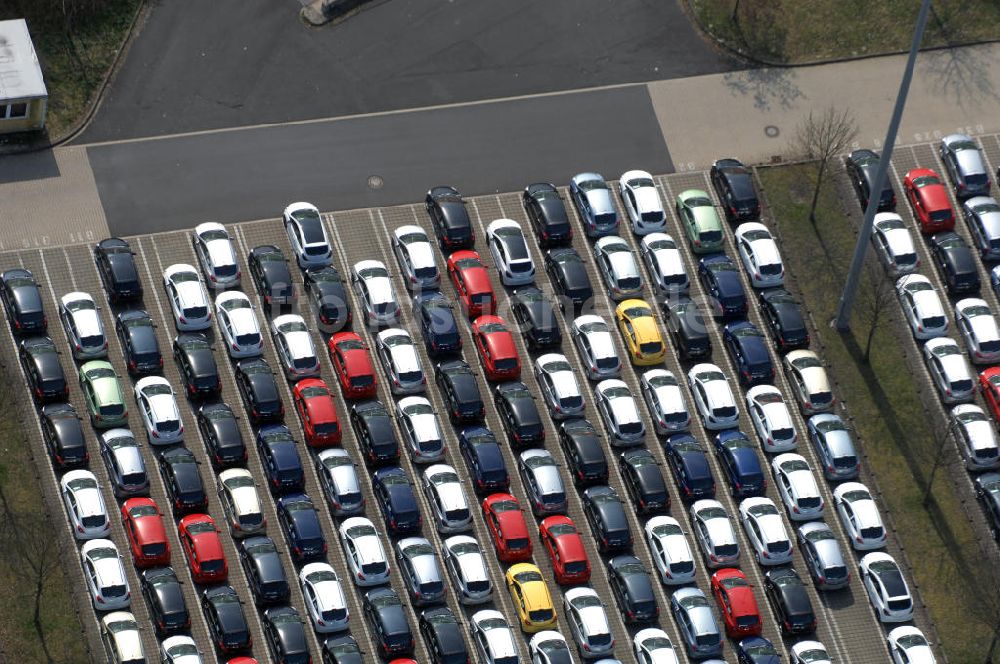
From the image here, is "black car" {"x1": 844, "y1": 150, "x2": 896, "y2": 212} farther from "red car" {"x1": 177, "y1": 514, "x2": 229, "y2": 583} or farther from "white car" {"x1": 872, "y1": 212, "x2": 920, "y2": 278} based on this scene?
"red car" {"x1": 177, "y1": 514, "x2": 229, "y2": 583}

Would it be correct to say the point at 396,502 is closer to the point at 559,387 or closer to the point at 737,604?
the point at 559,387

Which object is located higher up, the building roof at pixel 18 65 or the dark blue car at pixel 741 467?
the building roof at pixel 18 65

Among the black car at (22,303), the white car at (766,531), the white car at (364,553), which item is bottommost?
the white car at (766,531)

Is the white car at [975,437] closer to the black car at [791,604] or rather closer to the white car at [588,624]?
the black car at [791,604]

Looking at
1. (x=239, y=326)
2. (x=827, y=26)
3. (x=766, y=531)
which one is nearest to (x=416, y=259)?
(x=239, y=326)

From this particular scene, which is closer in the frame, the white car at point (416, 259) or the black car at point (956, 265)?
the white car at point (416, 259)

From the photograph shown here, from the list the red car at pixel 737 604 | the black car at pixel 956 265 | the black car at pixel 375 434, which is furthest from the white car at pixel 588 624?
the black car at pixel 956 265

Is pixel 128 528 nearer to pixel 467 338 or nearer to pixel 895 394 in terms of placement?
pixel 467 338

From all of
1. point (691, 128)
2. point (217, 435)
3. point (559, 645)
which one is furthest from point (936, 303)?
point (217, 435)
